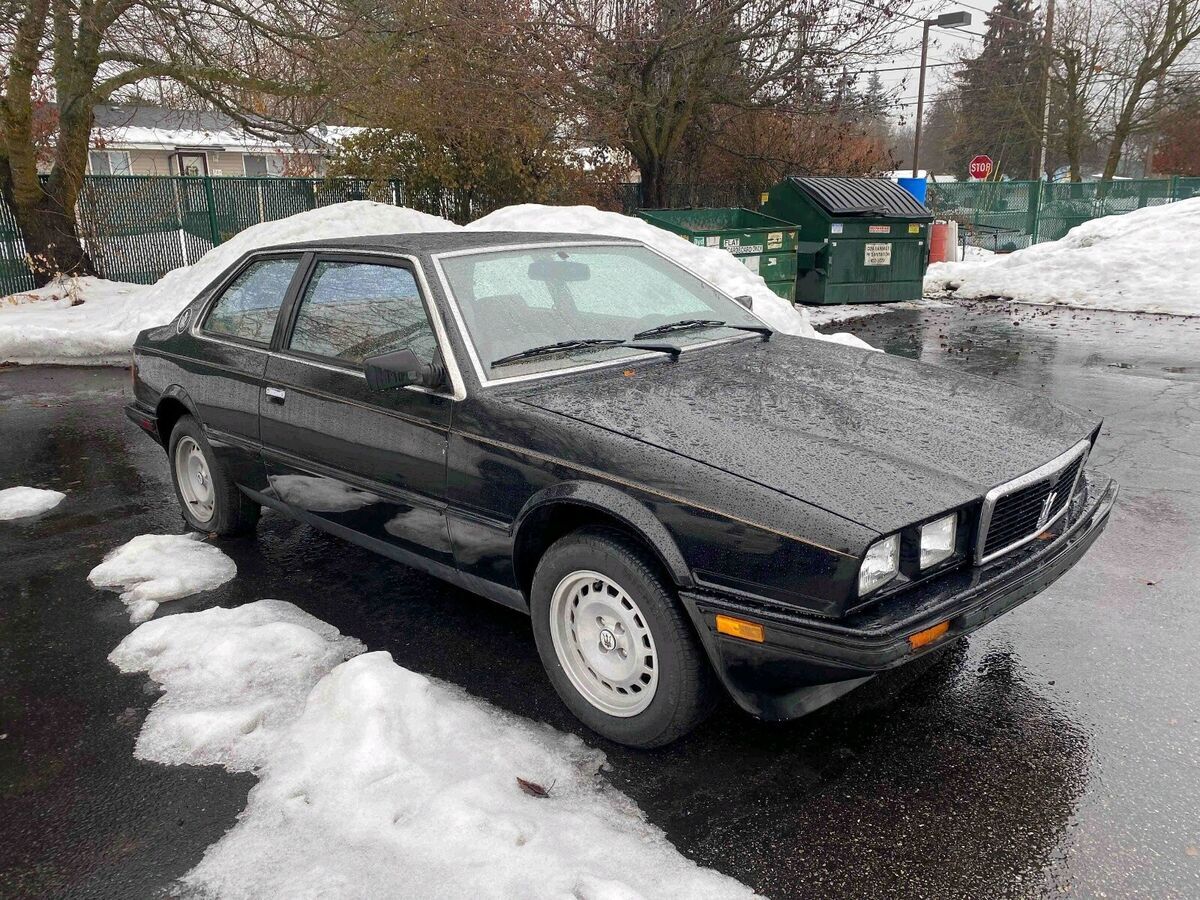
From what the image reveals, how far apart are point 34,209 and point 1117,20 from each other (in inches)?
1427

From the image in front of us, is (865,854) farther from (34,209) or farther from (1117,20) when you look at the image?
(1117,20)

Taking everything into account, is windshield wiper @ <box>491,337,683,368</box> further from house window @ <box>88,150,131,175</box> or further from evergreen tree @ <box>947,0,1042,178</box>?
house window @ <box>88,150,131,175</box>

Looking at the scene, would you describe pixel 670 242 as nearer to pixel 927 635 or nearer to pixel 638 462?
pixel 638 462

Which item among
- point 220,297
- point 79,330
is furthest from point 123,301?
point 220,297

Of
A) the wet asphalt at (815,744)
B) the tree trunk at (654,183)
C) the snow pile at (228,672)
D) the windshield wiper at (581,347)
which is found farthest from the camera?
the tree trunk at (654,183)

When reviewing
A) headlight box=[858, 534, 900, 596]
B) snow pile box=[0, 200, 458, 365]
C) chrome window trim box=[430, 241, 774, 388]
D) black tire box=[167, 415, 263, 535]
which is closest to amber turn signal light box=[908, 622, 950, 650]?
headlight box=[858, 534, 900, 596]

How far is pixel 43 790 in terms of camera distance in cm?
288

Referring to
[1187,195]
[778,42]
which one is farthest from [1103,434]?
[1187,195]

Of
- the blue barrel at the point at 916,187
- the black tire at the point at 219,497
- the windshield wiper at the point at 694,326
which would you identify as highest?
the blue barrel at the point at 916,187

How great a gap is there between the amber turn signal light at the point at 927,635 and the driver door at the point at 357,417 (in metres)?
1.70

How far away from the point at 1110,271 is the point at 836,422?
47.4ft

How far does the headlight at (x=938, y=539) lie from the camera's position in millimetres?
2600

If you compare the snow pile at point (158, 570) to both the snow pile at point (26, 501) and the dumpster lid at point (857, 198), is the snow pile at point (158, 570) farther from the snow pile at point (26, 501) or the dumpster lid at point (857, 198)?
the dumpster lid at point (857, 198)

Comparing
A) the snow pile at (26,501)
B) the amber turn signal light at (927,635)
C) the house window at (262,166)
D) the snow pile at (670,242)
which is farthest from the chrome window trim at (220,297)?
the house window at (262,166)
